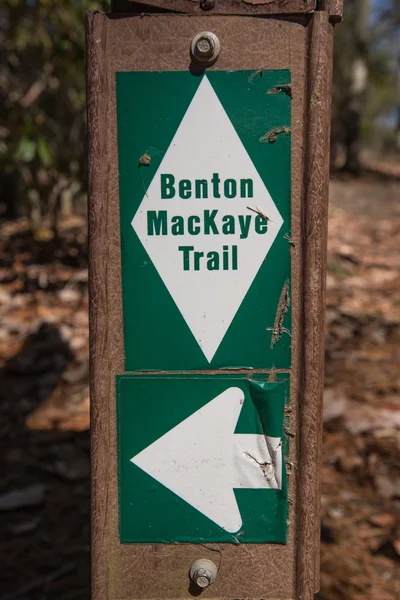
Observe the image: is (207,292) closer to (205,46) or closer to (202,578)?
(205,46)

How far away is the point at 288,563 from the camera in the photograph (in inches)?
57.2

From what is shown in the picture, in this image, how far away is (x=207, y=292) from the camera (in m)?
1.39

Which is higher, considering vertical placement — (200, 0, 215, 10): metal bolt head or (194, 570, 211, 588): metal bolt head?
(200, 0, 215, 10): metal bolt head

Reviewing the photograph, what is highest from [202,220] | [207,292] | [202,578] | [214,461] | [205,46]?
[205,46]

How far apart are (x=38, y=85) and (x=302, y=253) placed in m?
4.09

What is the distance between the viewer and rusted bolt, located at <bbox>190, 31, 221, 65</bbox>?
131 centimetres

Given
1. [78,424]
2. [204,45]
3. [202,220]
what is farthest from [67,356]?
[204,45]

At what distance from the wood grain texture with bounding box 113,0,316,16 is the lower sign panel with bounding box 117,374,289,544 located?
2.46 ft

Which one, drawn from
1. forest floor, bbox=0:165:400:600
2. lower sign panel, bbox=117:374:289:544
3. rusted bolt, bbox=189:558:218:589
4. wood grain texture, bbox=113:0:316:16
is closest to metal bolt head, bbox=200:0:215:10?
wood grain texture, bbox=113:0:316:16

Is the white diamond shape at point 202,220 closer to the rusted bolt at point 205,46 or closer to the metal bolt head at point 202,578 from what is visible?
the rusted bolt at point 205,46

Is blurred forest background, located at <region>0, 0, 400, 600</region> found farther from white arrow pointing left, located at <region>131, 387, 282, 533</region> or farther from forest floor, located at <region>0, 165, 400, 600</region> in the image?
white arrow pointing left, located at <region>131, 387, 282, 533</region>

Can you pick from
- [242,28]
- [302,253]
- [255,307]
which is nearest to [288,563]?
[255,307]

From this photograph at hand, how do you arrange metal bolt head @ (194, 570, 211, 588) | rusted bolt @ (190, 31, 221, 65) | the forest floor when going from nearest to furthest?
rusted bolt @ (190, 31, 221, 65)
metal bolt head @ (194, 570, 211, 588)
the forest floor

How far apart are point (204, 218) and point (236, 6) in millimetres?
431
